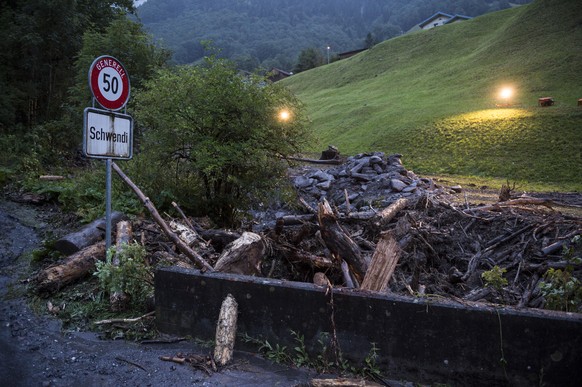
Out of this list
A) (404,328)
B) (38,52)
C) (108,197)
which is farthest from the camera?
(38,52)

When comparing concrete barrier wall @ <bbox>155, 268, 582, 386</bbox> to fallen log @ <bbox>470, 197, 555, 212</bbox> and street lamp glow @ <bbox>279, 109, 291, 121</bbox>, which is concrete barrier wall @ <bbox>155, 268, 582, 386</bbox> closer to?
fallen log @ <bbox>470, 197, 555, 212</bbox>

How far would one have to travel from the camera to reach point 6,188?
1417 cm

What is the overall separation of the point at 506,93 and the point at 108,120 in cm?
3623

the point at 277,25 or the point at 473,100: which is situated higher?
the point at 277,25

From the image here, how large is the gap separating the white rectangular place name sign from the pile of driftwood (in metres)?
0.73

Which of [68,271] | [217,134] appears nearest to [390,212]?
[217,134]

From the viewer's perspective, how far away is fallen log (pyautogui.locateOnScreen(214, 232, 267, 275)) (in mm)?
5457

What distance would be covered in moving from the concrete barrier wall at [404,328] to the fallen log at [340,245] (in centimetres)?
167

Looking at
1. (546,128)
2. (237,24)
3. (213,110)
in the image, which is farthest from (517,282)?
(237,24)

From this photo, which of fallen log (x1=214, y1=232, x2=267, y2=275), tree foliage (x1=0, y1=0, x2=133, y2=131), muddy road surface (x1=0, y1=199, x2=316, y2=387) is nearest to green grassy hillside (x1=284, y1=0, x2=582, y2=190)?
fallen log (x1=214, y1=232, x2=267, y2=275)

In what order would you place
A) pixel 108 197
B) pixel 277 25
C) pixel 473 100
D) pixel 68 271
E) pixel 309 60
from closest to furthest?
pixel 108 197
pixel 68 271
pixel 473 100
pixel 309 60
pixel 277 25

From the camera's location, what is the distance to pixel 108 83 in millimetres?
5703

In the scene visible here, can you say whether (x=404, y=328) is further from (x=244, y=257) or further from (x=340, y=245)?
(x=244, y=257)

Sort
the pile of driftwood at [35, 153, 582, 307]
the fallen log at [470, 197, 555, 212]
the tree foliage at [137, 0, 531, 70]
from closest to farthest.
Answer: the pile of driftwood at [35, 153, 582, 307] < the fallen log at [470, 197, 555, 212] < the tree foliage at [137, 0, 531, 70]
